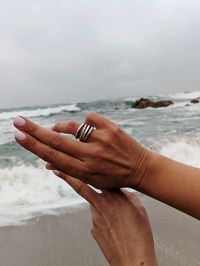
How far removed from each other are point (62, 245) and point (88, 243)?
0.83ft

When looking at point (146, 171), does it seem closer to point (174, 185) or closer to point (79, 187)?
point (174, 185)

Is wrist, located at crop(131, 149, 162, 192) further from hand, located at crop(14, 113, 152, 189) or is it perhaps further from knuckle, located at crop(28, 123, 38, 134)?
knuckle, located at crop(28, 123, 38, 134)

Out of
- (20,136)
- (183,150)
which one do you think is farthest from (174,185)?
(183,150)

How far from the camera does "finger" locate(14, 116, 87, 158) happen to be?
3.60 ft

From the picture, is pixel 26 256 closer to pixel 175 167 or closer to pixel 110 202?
pixel 110 202

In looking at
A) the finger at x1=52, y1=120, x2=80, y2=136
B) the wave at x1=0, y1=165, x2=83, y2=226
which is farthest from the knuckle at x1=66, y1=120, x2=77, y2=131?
the wave at x1=0, y1=165, x2=83, y2=226

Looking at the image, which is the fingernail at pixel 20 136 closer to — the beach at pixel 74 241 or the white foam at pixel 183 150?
the beach at pixel 74 241

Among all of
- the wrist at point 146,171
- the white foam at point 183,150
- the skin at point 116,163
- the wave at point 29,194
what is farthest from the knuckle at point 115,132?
the white foam at point 183,150

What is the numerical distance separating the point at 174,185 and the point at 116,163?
179 millimetres

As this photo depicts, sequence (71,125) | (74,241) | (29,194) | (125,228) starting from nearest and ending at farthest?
(71,125)
(125,228)
(74,241)
(29,194)

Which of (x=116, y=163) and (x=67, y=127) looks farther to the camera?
(x=67, y=127)

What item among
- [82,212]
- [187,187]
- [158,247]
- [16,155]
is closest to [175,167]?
[187,187]

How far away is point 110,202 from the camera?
52.2 inches

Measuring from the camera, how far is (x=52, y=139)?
112cm
